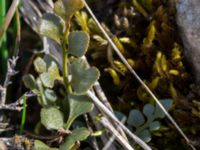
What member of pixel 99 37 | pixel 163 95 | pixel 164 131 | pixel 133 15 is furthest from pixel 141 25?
pixel 164 131

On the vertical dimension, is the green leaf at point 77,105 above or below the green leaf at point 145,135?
above

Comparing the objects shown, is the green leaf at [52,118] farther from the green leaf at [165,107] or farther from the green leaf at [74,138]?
the green leaf at [165,107]

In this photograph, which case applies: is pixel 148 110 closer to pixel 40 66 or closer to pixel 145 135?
pixel 145 135

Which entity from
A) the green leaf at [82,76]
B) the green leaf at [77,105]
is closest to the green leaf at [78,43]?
the green leaf at [82,76]

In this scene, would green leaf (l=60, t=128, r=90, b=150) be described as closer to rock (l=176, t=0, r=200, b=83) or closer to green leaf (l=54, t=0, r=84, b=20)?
green leaf (l=54, t=0, r=84, b=20)

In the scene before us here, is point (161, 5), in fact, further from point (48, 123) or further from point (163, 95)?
point (48, 123)

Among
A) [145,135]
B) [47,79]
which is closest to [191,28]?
[145,135]
